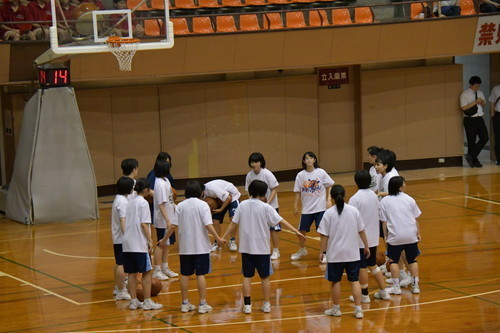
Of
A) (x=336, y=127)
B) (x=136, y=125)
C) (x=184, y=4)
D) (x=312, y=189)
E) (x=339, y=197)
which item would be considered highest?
(x=184, y=4)

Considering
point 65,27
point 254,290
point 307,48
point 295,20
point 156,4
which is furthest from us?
point 295,20

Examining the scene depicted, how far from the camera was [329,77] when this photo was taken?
21.0 m

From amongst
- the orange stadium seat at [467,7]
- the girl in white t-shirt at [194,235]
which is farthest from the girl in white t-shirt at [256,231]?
the orange stadium seat at [467,7]

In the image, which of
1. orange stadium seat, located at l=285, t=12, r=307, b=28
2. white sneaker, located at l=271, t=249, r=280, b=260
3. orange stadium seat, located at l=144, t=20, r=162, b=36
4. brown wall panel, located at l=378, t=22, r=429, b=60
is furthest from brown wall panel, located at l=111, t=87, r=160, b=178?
white sneaker, located at l=271, t=249, r=280, b=260

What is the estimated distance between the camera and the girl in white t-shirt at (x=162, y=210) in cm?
1208

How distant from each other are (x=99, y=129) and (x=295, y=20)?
4.76 meters

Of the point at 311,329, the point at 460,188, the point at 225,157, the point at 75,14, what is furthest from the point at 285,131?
the point at 311,329

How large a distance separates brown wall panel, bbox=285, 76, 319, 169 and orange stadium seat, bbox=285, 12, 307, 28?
164cm

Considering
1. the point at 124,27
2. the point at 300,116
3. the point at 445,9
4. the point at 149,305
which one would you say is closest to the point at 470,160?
the point at 445,9

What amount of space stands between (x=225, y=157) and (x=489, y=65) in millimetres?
7047

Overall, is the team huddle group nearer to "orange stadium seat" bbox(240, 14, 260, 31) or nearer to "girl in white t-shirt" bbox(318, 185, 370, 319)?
"girl in white t-shirt" bbox(318, 185, 370, 319)

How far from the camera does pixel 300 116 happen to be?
20781 millimetres

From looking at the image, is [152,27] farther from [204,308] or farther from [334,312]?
[334,312]

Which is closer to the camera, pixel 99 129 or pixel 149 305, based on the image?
pixel 149 305
